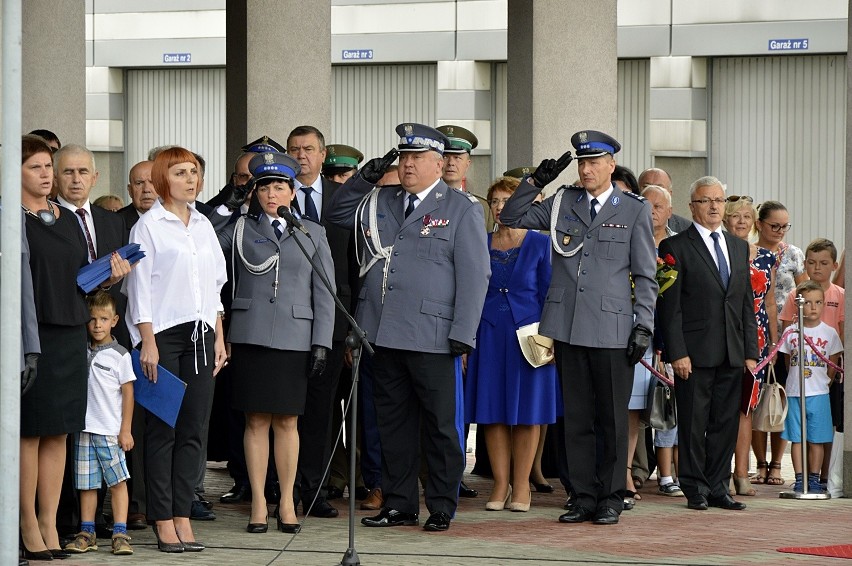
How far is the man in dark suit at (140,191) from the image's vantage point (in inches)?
384

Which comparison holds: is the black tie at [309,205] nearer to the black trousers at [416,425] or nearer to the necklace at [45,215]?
the black trousers at [416,425]

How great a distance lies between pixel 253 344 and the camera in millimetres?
9102

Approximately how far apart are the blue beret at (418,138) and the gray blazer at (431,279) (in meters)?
0.25

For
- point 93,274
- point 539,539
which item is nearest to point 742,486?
point 539,539

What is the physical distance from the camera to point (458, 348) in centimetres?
929

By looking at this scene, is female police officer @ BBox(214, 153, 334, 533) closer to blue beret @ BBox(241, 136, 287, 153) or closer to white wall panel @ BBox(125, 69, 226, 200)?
blue beret @ BBox(241, 136, 287, 153)

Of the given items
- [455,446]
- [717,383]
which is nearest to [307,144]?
[455,446]

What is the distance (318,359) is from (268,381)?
29 centimetres

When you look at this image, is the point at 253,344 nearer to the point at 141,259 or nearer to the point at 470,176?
the point at 141,259

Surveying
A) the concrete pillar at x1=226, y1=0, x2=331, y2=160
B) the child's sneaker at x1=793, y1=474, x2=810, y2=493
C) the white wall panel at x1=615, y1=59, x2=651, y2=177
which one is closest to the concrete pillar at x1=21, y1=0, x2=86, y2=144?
the concrete pillar at x1=226, y1=0, x2=331, y2=160

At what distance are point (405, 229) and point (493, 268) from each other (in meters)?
0.96

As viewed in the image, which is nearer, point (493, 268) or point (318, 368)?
point (318, 368)

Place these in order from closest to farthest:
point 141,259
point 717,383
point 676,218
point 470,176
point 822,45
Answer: point 141,259 < point 717,383 < point 676,218 < point 822,45 < point 470,176

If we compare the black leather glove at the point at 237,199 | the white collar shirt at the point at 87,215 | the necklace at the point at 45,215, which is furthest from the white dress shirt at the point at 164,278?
the black leather glove at the point at 237,199
